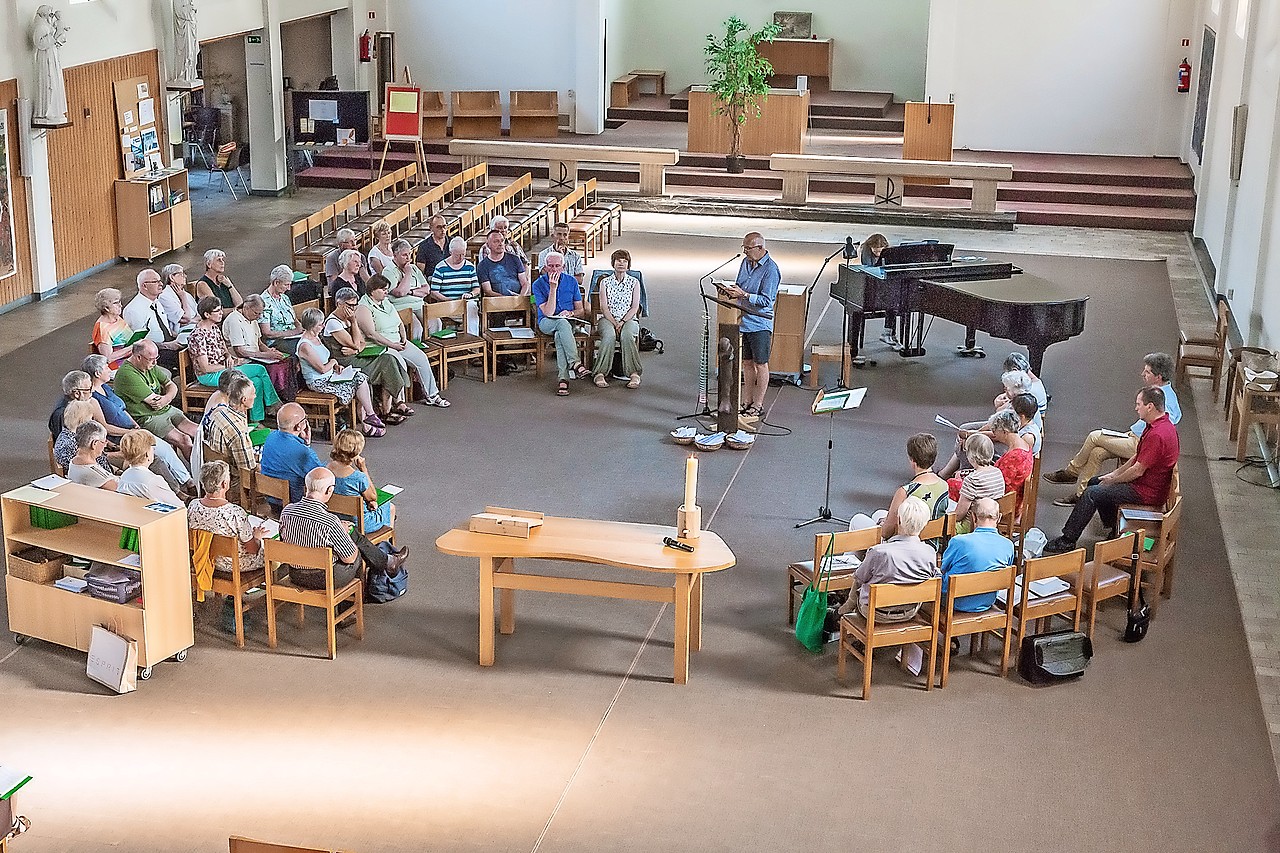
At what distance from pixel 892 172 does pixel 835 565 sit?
11713 millimetres

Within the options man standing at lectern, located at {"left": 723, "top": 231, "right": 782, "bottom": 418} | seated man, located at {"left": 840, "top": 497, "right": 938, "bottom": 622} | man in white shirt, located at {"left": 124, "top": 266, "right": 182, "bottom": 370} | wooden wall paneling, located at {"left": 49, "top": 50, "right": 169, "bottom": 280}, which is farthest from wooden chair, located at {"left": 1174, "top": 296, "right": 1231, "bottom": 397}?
wooden wall paneling, located at {"left": 49, "top": 50, "right": 169, "bottom": 280}

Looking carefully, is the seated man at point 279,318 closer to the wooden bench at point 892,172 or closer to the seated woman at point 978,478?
the seated woman at point 978,478

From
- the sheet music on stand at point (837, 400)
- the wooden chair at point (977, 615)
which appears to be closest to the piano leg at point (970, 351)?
the sheet music on stand at point (837, 400)

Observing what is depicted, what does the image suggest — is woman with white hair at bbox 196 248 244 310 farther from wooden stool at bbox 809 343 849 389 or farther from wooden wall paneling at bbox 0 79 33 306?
wooden stool at bbox 809 343 849 389

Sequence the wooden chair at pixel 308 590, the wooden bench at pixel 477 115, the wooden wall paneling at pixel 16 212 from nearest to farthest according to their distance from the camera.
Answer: the wooden chair at pixel 308 590 < the wooden wall paneling at pixel 16 212 < the wooden bench at pixel 477 115

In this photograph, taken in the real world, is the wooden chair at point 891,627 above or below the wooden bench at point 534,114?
below

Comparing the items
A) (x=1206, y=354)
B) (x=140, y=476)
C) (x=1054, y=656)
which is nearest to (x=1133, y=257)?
(x=1206, y=354)

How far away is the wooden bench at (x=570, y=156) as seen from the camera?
18.7m

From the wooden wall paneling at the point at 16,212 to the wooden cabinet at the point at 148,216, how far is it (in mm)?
1744

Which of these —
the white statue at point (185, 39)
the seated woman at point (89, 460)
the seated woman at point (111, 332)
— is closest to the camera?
the seated woman at point (89, 460)

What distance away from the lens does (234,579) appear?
716 centimetres

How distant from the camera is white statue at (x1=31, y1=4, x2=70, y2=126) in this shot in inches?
525

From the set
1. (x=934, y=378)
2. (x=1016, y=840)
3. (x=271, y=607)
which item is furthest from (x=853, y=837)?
(x=934, y=378)

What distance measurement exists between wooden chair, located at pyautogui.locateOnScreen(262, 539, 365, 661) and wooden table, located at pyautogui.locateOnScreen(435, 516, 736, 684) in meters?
0.56
